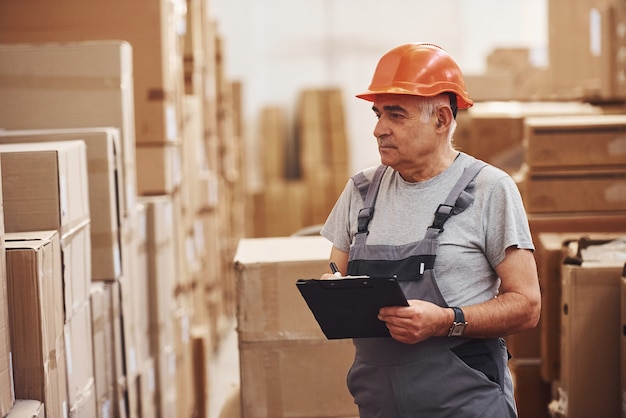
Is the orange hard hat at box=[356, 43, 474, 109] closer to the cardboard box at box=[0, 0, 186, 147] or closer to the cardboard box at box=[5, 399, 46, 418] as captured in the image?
the cardboard box at box=[5, 399, 46, 418]

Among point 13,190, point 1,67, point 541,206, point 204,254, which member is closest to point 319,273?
point 13,190

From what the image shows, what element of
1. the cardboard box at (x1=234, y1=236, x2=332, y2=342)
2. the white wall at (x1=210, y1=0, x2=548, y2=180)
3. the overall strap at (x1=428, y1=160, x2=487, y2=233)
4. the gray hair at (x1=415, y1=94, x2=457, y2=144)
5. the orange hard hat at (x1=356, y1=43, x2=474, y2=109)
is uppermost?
the white wall at (x1=210, y1=0, x2=548, y2=180)

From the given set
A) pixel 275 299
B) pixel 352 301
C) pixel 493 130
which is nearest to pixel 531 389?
pixel 275 299

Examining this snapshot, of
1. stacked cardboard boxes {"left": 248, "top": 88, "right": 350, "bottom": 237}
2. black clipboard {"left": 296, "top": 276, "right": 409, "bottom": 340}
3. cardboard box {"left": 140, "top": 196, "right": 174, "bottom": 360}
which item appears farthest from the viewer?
stacked cardboard boxes {"left": 248, "top": 88, "right": 350, "bottom": 237}

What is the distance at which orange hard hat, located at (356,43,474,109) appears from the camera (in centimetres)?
224

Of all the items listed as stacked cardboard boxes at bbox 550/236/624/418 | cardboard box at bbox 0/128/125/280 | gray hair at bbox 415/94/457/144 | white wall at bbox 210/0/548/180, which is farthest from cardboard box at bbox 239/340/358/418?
white wall at bbox 210/0/548/180

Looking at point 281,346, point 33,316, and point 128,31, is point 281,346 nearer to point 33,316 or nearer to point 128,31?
point 33,316

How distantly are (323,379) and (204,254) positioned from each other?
358cm

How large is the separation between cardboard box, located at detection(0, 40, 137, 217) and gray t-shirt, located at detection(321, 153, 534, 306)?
163 centimetres

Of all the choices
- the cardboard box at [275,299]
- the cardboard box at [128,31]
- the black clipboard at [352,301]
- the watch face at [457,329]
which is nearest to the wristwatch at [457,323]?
the watch face at [457,329]

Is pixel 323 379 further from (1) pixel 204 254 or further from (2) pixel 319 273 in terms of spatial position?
(1) pixel 204 254

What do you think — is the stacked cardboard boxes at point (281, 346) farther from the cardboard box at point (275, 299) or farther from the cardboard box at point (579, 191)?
the cardboard box at point (579, 191)

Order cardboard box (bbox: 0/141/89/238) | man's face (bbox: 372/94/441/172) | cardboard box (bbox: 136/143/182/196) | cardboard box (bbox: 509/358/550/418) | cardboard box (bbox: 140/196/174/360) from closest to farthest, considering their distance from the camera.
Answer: man's face (bbox: 372/94/441/172), cardboard box (bbox: 0/141/89/238), cardboard box (bbox: 509/358/550/418), cardboard box (bbox: 140/196/174/360), cardboard box (bbox: 136/143/182/196)

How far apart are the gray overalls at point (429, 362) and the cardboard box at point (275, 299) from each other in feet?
2.32
